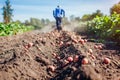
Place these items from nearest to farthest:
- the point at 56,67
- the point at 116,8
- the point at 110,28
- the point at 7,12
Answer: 1. the point at 56,67
2. the point at 110,28
3. the point at 116,8
4. the point at 7,12

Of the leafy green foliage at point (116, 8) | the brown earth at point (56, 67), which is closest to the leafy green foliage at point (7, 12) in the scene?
the leafy green foliage at point (116, 8)

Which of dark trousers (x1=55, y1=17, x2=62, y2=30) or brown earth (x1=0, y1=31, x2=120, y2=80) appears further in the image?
dark trousers (x1=55, y1=17, x2=62, y2=30)

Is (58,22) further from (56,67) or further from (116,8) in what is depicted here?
(116,8)

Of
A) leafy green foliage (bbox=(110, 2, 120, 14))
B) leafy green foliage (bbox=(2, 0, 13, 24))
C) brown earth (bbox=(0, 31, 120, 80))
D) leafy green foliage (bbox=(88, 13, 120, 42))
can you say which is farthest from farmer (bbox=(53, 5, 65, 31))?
leafy green foliage (bbox=(2, 0, 13, 24))

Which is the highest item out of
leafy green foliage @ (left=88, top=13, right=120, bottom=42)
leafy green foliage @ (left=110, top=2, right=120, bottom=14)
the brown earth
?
leafy green foliage @ (left=110, top=2, right=120, bottom=14)

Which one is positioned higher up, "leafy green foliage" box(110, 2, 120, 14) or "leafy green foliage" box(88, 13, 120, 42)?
"leafy green foliage" box(110, 2, 120, 14)

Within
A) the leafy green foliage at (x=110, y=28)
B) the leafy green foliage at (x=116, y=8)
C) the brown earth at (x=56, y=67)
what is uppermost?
the leafy green foliage at (x=116, y=8)

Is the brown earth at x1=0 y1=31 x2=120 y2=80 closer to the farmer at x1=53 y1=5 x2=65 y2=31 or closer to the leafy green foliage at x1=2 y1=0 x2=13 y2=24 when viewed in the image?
the farmer at x1=53 y1=5 x2=65 y2=31

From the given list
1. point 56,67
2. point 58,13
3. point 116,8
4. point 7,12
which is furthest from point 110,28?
point 7,12

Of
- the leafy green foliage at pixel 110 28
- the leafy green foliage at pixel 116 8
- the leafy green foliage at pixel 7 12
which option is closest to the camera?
the leafy green foliage at pixel 110 28

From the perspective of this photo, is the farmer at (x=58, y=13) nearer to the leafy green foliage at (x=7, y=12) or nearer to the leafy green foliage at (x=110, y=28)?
the leafy green foliage at (x=110, y=28)

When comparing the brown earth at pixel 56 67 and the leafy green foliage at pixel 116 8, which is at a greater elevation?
the leafy green foliage at pixel 116 8

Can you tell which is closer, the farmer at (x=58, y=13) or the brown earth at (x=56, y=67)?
the brown earth at (x=56, y=67)

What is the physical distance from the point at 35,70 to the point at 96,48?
341cm
